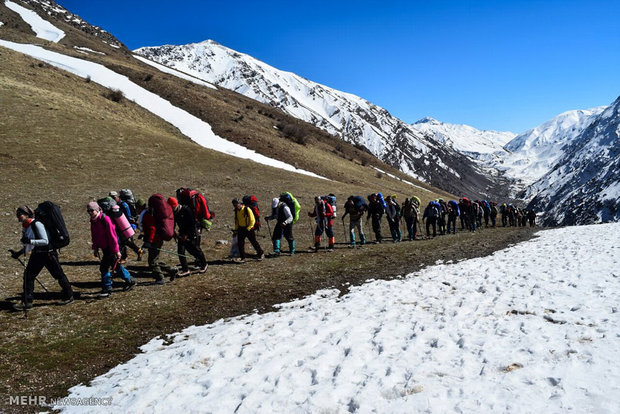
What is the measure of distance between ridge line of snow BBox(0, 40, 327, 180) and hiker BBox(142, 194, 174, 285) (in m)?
32.6

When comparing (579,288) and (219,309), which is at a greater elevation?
(579,288)

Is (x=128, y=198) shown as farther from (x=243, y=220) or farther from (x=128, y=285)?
(x=128, y=285)

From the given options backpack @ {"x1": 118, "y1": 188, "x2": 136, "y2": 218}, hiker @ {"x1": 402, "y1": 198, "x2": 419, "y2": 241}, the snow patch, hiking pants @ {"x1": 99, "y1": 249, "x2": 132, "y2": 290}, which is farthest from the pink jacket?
the snow patch

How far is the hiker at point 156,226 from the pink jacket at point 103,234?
1221 mm

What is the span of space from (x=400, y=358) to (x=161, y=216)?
8.25m

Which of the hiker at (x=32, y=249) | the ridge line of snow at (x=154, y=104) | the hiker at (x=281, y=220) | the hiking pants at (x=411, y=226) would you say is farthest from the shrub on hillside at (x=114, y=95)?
the hiker at (x=32, y=249)

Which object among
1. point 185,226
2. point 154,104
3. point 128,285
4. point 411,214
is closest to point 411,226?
point 411,214

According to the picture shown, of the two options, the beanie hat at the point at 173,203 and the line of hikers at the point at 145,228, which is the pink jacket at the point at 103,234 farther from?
the beanie hat at the point at 173,203

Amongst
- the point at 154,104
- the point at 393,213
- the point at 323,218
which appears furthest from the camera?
the point at 154,104

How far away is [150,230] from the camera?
10914 mm

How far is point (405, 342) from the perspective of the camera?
6648 mm

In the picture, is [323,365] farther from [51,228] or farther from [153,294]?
[51,228]

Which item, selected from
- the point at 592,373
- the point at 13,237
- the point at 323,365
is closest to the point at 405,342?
the point at 323,365

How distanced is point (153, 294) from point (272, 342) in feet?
16.7
